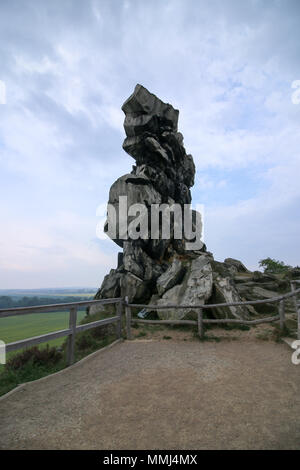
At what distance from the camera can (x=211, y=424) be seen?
3.37m

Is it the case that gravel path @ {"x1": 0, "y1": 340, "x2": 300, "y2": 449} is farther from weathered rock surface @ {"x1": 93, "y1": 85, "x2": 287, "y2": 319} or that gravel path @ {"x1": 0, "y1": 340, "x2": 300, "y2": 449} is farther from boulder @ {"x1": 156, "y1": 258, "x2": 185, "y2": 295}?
boulder @ {"x1": 156, "y1": 258, "x2": 185, "y2": 295}

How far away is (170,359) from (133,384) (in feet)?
6.45

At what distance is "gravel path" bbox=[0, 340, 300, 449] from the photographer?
3.05m

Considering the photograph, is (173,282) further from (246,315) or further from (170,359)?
(170,359)

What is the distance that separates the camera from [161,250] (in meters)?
20.6

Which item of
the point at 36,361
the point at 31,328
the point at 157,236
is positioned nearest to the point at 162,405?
the point at 36,361

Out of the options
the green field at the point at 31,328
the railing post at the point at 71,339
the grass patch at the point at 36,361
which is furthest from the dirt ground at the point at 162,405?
the green field at the point at 31,328

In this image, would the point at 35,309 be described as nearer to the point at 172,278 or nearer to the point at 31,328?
the point at 172,278

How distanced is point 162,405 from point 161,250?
16.7m

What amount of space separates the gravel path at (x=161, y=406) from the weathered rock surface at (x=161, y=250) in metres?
5.13

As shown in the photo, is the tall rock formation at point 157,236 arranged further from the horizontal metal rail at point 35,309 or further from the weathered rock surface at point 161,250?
the horizontal metal rail at point 35,309

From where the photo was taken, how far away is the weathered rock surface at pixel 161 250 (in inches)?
504

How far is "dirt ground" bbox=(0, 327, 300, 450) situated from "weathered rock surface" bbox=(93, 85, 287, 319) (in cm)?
494

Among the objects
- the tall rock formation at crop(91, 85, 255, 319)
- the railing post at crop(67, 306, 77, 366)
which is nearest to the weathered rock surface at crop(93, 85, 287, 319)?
the tall rock formation at crop(91, 85, 255, 319)
